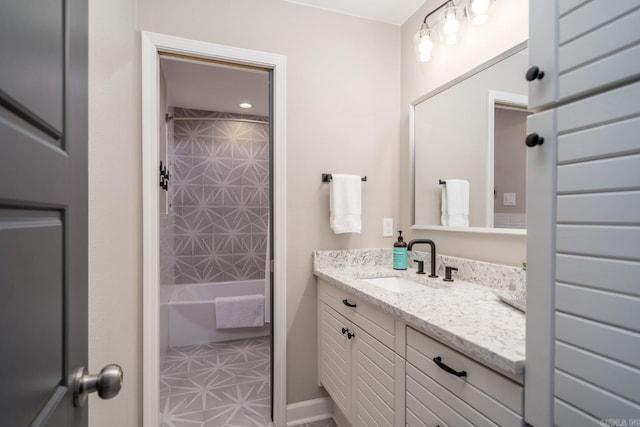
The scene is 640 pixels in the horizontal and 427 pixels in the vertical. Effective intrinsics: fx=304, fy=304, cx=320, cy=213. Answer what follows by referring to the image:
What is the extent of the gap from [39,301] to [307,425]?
1865 millimetres

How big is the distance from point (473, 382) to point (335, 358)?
976 millimetres

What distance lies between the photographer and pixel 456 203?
1711 mm

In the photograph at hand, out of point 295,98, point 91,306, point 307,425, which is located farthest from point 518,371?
point 295,98

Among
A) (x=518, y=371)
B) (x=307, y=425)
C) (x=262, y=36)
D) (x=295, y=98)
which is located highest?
(x=262, y=36)

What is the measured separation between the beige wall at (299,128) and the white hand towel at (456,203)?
16.6 inches

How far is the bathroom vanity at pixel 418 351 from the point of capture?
77cm

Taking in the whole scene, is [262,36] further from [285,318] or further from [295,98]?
[285,318]

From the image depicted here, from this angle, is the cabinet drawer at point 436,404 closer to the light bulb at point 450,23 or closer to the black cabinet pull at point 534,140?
the black cabinet pull at point 534,140

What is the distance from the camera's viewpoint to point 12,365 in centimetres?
32

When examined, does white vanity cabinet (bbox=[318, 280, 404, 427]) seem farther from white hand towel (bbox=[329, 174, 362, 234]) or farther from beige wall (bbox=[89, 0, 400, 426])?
white hand towel (bbox=[329, 174, 362, 234])

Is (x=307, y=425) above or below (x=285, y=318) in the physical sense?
below

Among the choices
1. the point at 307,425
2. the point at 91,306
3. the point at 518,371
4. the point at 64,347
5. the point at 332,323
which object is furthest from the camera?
the point at 307,425

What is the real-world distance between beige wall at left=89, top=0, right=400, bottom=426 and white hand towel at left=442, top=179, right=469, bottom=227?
0.42 metres

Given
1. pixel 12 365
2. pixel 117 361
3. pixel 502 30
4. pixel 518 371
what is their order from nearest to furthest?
pixel 12 365
pixel 518 371
pixel 117 361
pixel 502 30
